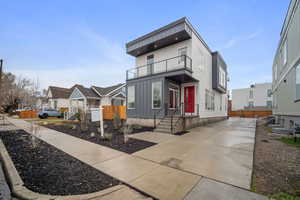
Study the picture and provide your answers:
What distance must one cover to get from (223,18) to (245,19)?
199 cm

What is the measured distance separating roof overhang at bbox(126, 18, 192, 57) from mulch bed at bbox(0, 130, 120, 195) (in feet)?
32.7

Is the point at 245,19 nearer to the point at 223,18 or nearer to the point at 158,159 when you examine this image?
the point at 223,18

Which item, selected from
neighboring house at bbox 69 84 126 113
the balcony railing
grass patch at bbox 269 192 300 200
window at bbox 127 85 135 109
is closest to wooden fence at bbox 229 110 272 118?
neighboring house at bbox 69 84 126 113

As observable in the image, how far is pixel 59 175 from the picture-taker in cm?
308

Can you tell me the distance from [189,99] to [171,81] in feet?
8.15

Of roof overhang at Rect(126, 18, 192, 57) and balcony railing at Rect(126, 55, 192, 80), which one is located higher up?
roof overhang at Rect(126, 18, 192, 57)

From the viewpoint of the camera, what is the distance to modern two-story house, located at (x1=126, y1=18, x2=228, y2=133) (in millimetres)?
9648

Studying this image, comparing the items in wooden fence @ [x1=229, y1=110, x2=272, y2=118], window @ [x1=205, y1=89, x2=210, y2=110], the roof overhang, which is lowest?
wooden fence @ [x1=229, y1=110, x2=272, y2=118]

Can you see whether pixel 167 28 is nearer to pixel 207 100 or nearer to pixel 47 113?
pixel 207 100

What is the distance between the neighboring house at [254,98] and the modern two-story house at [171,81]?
3098cm

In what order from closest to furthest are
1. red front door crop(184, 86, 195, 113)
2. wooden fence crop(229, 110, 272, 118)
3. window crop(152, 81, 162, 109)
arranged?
window crop(152, 81, 162, 109) < red front door crop(184, 86, 195, 113) < wooden fence crop(229, 110, 272, 118)

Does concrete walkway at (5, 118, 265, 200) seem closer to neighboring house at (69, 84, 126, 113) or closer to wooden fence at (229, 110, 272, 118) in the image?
neighboring house at (69, 84, 126, 113)

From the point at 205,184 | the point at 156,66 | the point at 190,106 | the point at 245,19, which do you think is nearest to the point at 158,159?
the point at 205,184

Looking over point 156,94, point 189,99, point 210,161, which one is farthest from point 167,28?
Result: point 210,161
